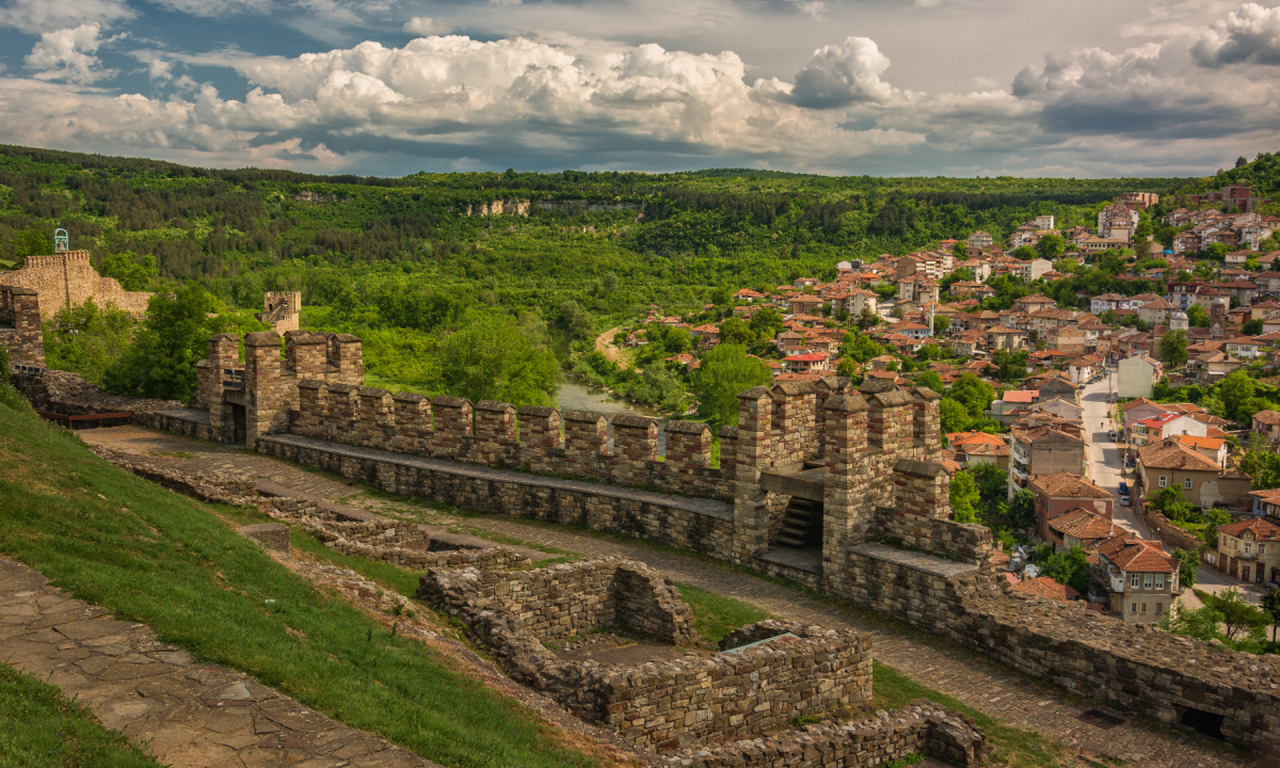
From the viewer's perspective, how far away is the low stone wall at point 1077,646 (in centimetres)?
750

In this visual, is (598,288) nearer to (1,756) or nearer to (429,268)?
(429,268)

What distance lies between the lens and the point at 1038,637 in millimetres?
8531

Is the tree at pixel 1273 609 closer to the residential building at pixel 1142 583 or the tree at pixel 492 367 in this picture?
the residential building at pixel 1142 583

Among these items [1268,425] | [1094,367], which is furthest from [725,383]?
[1094,367]

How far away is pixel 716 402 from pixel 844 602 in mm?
41271

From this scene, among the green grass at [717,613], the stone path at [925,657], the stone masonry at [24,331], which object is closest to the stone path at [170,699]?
the green grass at [717,613]

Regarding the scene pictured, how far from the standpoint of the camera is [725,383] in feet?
169

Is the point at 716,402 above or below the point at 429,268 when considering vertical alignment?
below

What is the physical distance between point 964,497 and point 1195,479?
22.7m

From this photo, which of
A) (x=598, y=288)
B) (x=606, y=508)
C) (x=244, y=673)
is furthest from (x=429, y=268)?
(x=244, y=673)

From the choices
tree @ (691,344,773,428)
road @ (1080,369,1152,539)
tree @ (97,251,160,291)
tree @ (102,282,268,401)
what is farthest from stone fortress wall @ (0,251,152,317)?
road @ (1080,369,1152,539)

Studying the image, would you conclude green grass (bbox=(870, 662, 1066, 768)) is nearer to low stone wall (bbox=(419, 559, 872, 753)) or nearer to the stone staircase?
low stone wall (bbox=(419, 559, 872, 753))

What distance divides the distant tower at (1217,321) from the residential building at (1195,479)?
5146cm

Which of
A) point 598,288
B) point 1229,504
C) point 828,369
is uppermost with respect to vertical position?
point 598,288
